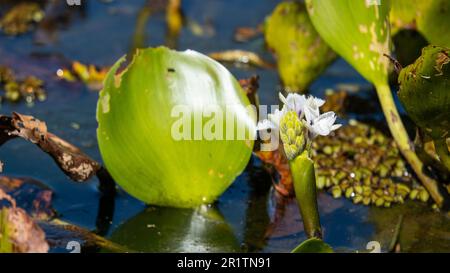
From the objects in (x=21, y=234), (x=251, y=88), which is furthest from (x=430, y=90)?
(x=21, y=234)

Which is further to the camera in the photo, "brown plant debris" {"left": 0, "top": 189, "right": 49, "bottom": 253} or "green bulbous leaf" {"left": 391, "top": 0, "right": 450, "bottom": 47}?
"green bulbous leaf" {"left": 391, "top": 0, "right": 450, "bottom": 47}

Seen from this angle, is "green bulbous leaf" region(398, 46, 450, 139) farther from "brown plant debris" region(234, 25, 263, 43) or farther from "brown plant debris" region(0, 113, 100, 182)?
"brown plant debris" region(234, 25, 263, 43)

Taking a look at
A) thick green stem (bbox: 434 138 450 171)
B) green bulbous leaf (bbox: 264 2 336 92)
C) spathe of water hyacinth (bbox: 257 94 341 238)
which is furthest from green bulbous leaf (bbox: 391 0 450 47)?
spathe of water hyacinth (bbox: 257 94 341 238)

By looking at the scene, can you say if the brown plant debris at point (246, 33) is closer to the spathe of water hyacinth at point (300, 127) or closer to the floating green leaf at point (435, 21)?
the floating green leaf at point (435, 21)

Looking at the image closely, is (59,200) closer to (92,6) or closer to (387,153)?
(387,153)

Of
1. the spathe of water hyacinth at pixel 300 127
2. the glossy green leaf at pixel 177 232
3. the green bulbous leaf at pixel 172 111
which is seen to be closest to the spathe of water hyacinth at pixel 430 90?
the spathe of water hyacinth at pixel 300 127

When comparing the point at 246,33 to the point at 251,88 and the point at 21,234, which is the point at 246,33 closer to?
the point at 251,88

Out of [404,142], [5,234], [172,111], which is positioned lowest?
[5,234]
